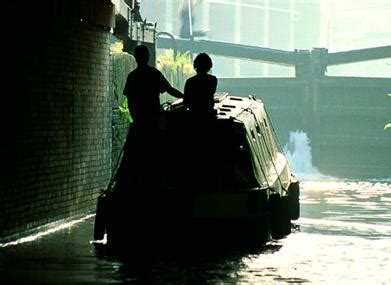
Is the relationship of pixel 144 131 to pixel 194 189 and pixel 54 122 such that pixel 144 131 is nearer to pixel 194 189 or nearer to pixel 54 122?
pixel 194 189

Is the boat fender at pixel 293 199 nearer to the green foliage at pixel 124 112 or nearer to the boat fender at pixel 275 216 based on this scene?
the boat fender at pixel 275 216

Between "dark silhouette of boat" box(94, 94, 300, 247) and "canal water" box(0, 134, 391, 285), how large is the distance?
0.85 ft

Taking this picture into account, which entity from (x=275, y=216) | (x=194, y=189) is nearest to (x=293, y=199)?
(x=275, y=216)

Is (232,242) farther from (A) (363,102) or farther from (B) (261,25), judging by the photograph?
(B) (261,25)

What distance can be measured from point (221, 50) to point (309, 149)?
12.2m

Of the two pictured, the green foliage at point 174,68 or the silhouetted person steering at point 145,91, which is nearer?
the silhouetted person steering at point 145,91

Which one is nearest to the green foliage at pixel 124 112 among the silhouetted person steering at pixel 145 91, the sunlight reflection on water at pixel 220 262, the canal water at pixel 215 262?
the canal water at pixel 215 262

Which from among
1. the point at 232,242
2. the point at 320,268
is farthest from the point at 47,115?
the point at 320,268

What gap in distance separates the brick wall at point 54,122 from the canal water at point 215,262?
0.54 metres

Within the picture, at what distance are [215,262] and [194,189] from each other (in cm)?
120

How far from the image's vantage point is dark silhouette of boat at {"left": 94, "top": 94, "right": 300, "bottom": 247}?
44.3 feet

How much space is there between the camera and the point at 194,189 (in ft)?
45.3

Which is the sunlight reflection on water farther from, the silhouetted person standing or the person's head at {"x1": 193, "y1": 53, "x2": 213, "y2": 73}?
the person's head at {"x1": 193, "y1": 53, "x2": 213, "y2": 73}

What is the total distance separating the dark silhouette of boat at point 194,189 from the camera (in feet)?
44.3
